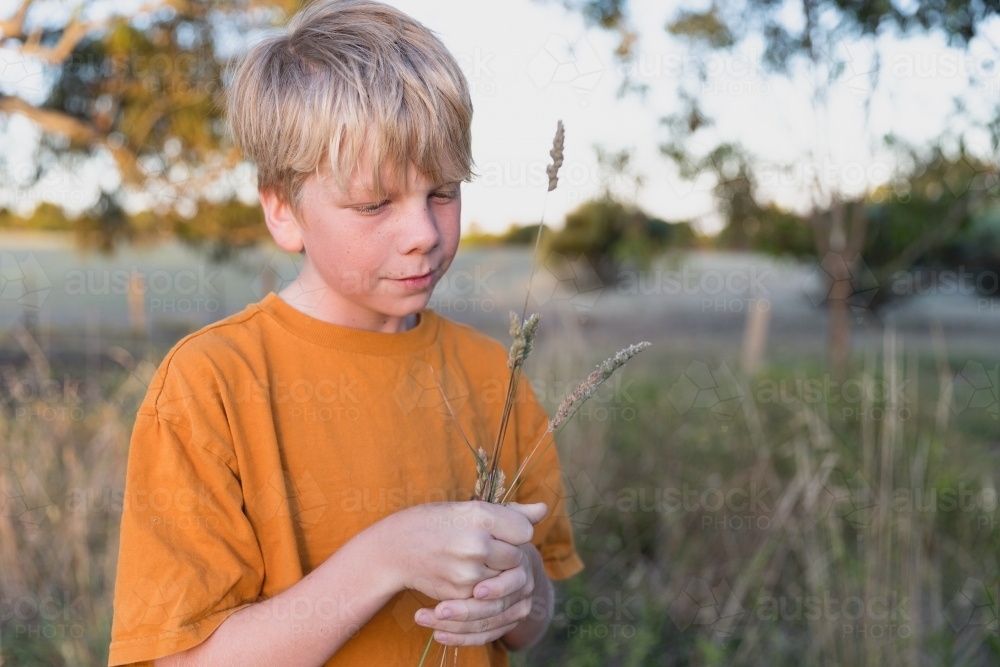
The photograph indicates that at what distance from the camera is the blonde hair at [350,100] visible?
1007 millimetres

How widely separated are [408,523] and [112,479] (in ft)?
8.74

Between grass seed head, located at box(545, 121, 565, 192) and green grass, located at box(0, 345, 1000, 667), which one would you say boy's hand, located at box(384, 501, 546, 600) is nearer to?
grass seed head, located at box(545, 121, 565, 192)

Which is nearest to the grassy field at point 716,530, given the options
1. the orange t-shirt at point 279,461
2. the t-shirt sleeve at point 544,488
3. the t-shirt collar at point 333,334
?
the t-shirt sleeve at point 544,488

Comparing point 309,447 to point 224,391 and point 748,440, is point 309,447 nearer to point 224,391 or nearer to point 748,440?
point 224,391

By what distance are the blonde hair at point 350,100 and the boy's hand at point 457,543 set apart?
1.38ft

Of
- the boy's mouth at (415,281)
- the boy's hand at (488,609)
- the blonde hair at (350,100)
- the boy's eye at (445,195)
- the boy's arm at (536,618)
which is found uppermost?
the blonde hair at (350,100)

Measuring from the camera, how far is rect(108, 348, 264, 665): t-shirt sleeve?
911 mm

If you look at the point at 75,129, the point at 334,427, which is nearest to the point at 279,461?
the point at 334,427

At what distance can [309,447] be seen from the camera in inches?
42.4

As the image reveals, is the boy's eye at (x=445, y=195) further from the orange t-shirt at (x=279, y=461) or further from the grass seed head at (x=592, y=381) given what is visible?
the grass seed head at (x=592, y=381)

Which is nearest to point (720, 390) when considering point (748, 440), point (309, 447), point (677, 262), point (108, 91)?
point (748, 440)

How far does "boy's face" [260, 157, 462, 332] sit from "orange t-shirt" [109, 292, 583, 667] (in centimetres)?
5

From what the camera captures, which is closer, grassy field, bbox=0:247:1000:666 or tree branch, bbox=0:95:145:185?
grassy field, bbox=0:247:1000:666

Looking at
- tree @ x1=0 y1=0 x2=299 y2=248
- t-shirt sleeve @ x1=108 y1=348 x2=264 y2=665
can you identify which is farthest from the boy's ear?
tree @ x1=0 y1=0 x2=299 y2=248
